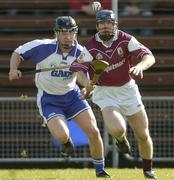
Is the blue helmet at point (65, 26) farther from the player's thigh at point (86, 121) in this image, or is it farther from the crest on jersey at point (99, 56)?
the player's thigh at point (86, 121)

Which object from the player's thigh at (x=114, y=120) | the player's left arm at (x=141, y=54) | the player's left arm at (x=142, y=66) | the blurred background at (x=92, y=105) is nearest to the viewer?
the player's left arm at (x=142, y=66)

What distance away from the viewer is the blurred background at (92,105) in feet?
43.4

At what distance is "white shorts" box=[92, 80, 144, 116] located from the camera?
9656 mm

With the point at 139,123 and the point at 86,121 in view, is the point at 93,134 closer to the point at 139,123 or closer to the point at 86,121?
the point at 86,121

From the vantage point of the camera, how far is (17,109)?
43.6 feet

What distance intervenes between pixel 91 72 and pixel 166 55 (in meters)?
4.56

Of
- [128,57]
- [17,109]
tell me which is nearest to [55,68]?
[128,57]

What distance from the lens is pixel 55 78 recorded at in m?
10.3

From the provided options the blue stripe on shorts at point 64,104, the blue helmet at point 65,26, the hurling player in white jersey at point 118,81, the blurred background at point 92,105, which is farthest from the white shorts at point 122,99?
the blurred background at point 92,105

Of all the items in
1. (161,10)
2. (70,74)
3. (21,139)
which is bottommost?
(21,139)

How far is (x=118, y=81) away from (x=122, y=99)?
0.70ft

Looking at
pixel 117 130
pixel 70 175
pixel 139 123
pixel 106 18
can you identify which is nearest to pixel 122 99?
pixel 139 123

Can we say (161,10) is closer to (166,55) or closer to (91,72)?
(166,55)

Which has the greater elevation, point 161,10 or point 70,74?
point 161,10
